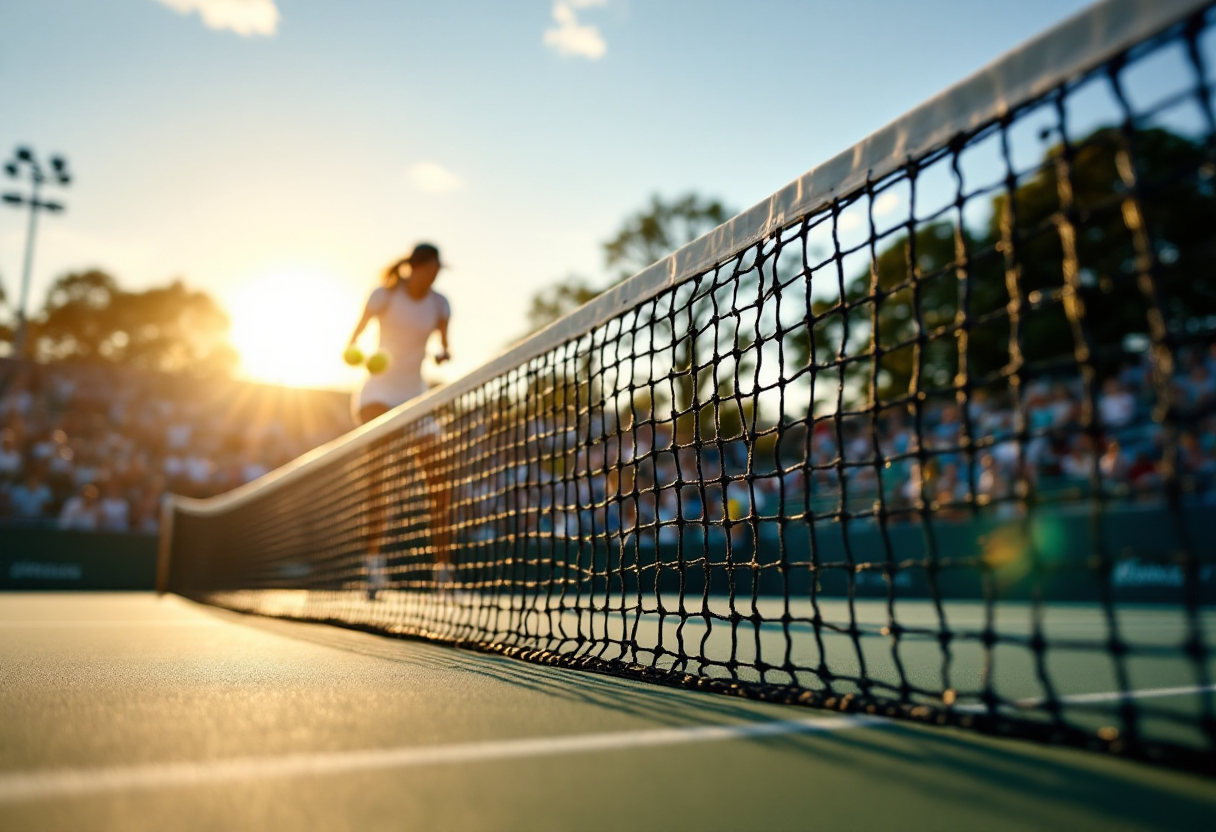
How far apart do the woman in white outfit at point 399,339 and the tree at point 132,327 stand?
93.4ft

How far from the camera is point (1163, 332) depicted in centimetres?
126

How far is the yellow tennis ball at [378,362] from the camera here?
5.46 m

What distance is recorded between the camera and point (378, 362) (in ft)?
18.0

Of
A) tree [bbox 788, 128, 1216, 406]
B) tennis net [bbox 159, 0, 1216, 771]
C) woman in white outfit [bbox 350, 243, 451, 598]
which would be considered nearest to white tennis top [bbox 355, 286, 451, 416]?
woman in white outfit [bbox 350, 243, 451, 598]

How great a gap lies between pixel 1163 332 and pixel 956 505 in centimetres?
48

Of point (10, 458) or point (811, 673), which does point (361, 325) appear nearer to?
point (811, 673)

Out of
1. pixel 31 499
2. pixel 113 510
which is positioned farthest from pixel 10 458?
pixel 113 510

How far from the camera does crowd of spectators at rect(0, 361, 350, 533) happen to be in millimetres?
12597

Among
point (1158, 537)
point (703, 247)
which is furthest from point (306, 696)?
point (1158, 537)

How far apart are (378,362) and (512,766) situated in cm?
446

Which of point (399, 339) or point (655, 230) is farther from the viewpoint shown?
point (655, 230)

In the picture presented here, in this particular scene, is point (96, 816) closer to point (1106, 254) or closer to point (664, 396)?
point (664, 396)

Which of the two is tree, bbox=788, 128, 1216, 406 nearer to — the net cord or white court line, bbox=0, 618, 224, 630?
the net cord

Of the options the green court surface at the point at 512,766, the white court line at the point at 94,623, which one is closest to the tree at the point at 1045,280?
the green court surface at the point at 512,766
